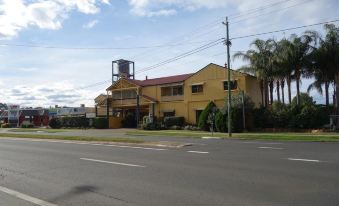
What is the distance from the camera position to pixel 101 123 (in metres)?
57.5

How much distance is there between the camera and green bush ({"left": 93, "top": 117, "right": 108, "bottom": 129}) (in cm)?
5741

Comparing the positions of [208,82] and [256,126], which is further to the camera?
[208,82]

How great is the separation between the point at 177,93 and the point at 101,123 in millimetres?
11137

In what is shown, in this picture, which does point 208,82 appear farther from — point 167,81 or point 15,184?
point 15,184

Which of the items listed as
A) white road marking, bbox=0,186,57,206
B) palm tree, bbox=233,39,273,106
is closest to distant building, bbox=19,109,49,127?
palm tree, bbox=233,39,273,106

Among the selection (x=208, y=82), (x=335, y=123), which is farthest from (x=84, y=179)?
(x=208, y=82)

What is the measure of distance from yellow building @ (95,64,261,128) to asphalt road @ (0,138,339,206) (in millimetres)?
33283

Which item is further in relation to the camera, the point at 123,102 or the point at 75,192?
the point at 123,102

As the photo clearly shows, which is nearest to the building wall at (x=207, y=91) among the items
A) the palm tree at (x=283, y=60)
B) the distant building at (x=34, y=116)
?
the palm tree at (x=283, y=60)

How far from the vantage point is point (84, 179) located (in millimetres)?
10922

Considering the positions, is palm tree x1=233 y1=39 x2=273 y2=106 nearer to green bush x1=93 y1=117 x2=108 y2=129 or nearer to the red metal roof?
the red metal roof

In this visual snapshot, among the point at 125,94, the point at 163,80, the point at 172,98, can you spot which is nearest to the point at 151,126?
the point at 172,98

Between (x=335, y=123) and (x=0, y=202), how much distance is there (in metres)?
32.0

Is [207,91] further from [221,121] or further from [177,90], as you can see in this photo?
[221,121]
